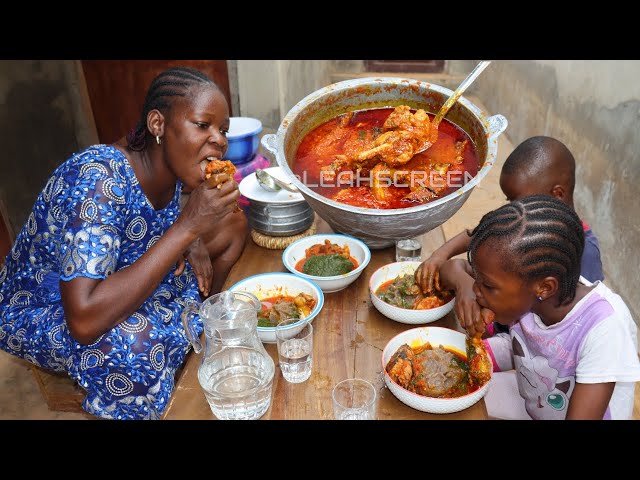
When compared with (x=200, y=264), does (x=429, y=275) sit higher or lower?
higher

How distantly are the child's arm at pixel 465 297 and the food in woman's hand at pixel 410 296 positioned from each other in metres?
0.06

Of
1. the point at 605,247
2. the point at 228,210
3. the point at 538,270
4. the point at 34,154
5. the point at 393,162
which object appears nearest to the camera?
the point at 538,270

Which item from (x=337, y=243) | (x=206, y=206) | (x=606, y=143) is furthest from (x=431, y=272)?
(x=606, y=143)

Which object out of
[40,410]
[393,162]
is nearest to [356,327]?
[393,162]

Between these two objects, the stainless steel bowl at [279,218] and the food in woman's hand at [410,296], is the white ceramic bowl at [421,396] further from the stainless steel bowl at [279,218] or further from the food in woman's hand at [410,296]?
the stainless steel bowl at [279,218]

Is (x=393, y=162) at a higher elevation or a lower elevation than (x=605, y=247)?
higher

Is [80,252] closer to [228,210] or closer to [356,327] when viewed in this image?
[228,210]

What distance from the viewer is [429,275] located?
2098 millimetres

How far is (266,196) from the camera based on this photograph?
2695 millimetres

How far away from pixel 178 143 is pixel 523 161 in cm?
149

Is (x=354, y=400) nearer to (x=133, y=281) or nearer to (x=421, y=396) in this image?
(x=421, y=396)

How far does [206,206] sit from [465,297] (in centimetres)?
103

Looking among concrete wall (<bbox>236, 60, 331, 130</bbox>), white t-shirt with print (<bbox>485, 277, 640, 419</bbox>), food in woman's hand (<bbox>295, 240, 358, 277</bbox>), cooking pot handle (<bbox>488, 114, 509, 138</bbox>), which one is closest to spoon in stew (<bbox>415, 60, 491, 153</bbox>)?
cooking pot handle (<bbox>488, 114, 509, 138</bbox>)

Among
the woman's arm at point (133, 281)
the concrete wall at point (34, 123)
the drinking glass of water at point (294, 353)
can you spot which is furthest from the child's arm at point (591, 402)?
the concrete wall at point (34, 123)
